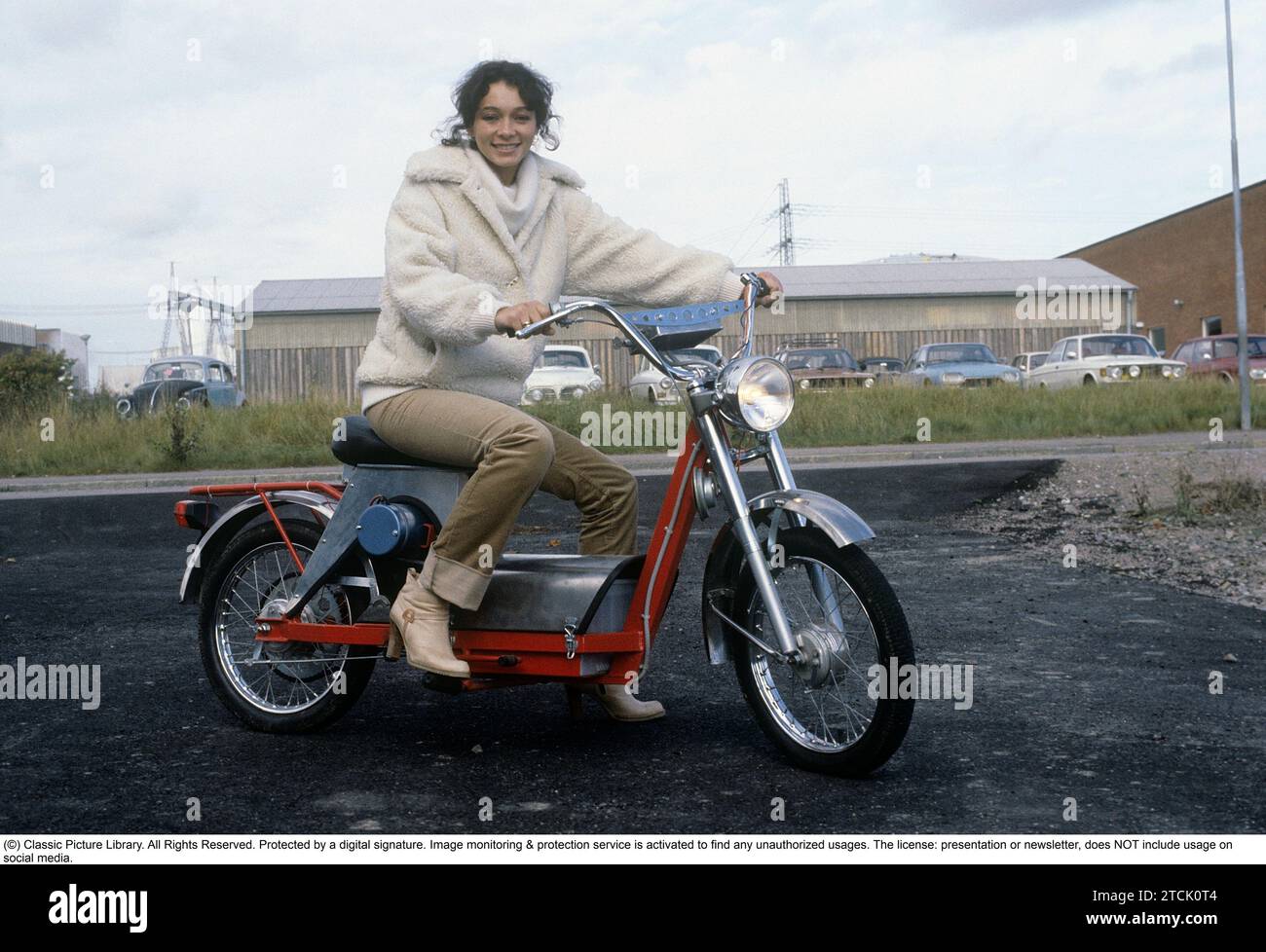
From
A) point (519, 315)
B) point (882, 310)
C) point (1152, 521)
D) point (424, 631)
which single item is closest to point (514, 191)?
point (519, 315)

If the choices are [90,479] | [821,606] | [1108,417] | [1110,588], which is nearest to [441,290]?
[821,606]

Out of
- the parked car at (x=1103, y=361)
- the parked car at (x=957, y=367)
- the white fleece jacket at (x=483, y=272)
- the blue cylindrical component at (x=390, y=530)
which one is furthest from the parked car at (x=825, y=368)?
the blue cylindrical component at (x=390, y=530)

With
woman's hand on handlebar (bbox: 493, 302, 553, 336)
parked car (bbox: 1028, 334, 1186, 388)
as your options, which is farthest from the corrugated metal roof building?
woman's hand on handlebar (bbox: 493, 302, 553, 336)

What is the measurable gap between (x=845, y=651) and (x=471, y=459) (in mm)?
1225

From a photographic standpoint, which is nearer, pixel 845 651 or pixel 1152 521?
pixel 845 651

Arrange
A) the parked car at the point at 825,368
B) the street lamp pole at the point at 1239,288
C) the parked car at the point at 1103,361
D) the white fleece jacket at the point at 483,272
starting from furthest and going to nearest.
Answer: the parked car at the point at 825,368 < the parked car at the point at 1103,361 < the street lamp pole at the point at 1239,288 < the white fleece jacket at the point at 483,272

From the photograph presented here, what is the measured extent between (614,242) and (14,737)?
246cm

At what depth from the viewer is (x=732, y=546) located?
4027 millimetres

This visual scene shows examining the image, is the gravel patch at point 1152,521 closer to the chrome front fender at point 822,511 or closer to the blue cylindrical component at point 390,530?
the chrome front fender at point 822,511

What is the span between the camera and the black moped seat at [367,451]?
14.4 ft

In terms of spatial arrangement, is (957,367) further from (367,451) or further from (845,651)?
(845,651)

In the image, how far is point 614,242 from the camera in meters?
4.59

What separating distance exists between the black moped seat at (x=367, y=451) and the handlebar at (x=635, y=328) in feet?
2.13
